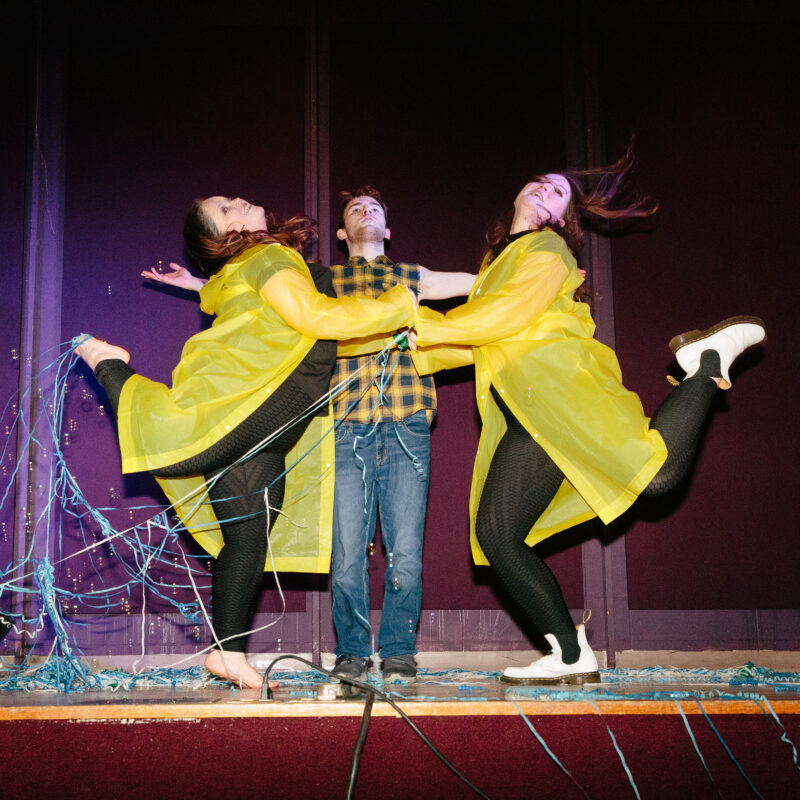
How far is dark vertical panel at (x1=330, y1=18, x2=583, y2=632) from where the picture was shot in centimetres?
291

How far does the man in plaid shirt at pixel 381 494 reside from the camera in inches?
87.9

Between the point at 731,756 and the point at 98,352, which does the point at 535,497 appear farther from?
the point at 98,352

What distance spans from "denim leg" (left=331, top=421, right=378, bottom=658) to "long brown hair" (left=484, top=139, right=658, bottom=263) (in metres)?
0.66

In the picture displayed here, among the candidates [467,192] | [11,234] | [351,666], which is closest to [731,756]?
[351,666]

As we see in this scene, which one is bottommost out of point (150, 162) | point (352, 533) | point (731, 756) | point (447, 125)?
point (731, 756)

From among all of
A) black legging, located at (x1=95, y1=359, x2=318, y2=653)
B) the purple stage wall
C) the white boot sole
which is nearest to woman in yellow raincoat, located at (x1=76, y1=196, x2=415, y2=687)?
black legging, located at (x1=95, y1=359, x2=318, y2=653)

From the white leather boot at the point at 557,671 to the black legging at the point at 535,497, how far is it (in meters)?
0.02

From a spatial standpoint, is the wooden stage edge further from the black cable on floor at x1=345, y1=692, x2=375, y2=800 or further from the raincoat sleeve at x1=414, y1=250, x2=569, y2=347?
the raincoat sleeve at x1=414, y1=250, x2=569, y2=347

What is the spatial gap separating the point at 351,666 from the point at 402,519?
0.41 metres

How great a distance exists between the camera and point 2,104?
2980mm

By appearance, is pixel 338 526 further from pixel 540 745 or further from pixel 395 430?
pixel 540 745

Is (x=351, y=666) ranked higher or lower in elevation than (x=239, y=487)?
lower

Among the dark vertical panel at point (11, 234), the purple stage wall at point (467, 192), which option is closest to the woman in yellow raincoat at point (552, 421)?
the purple stage wall at point (467, 192)

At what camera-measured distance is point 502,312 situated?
2.00m
